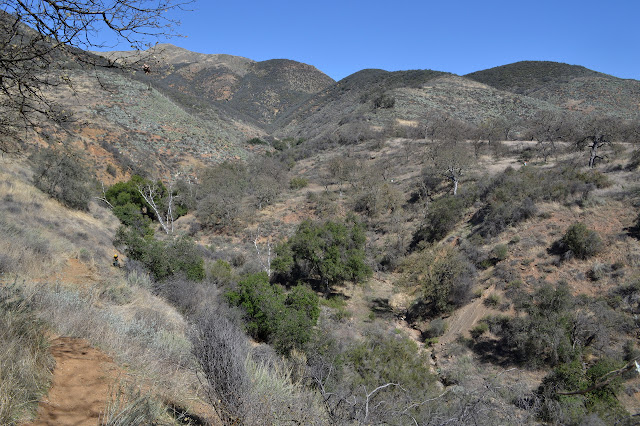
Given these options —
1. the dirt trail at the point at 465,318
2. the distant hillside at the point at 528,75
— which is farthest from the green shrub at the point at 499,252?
the distant hillside at the point at 528,75

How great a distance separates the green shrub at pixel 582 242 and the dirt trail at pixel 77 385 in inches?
678

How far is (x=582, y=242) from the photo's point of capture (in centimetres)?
1528

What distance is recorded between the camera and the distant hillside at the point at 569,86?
165ft

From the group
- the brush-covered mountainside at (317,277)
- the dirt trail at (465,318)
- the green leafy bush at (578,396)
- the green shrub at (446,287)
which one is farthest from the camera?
the green shrub at (446,287)

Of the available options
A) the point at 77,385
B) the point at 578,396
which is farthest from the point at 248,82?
the point at 77,385

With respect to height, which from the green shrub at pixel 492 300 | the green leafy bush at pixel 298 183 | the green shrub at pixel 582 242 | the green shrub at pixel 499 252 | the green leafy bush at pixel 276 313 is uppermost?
the green leafy bush at pixel 298 183

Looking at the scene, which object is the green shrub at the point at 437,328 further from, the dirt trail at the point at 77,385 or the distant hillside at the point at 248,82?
the distant hillside at the point at 248,82

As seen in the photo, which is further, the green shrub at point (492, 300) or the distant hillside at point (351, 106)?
the distant hillside at point (351, 106)

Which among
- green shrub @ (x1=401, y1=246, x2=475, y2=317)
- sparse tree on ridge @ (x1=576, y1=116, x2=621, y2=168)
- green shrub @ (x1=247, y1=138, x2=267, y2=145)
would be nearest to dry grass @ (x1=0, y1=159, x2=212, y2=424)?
green shrub @ (x1=401, y1=246, x2=475, y2=317)

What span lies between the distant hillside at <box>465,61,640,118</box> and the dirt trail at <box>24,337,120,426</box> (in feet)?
188

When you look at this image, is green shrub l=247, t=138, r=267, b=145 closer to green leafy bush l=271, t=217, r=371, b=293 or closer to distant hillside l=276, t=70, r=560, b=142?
distant hillside l=276, t=70, r=560, b=142

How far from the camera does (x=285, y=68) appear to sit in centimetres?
10625

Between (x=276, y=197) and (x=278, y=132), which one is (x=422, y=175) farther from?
(x=278, y=132)

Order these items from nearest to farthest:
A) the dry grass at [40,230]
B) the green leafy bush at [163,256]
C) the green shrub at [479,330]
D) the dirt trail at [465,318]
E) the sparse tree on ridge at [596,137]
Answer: the dry grass at [40,230] < the green leafy bush at [163,256] < the green shrub at [479,330] < the dirt trail at [465,318] < the sparse tree on ridge at [596,137]
